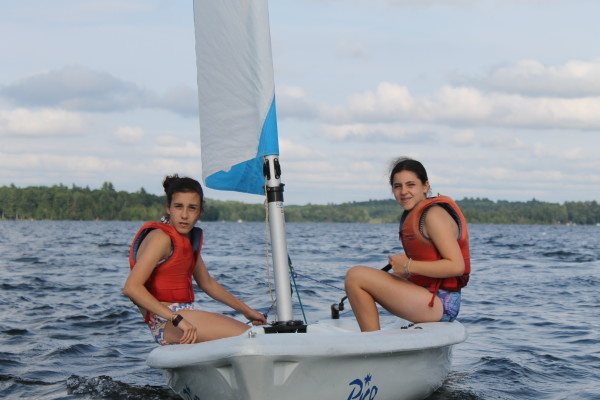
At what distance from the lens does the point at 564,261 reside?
22109 millimetres

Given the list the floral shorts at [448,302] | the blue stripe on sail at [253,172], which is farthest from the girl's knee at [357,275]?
the blue stripe on sail at [253,172]

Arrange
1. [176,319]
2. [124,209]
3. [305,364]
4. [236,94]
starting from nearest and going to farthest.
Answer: [305,364]
[176,319]
[236,94]
[124,209]

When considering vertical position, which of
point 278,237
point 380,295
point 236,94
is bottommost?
point 380,295

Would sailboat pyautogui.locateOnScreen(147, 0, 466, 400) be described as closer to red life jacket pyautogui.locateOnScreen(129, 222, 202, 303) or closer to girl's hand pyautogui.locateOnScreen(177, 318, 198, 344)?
girl's hand pyautogui.locateOnScreen(177, 318, 198, 344)

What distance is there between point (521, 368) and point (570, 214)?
143 m

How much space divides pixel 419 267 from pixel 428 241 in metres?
0.30

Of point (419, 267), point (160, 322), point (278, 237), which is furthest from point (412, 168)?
point (160, 322)

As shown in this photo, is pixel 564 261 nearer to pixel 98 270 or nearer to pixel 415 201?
pixel 98 270

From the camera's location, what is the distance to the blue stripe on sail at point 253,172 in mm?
5082

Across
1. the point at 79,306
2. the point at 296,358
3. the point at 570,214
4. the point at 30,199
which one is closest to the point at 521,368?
the point at 296,358

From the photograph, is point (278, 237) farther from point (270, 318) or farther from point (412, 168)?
point (270, 318)

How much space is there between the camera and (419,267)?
4723 mm

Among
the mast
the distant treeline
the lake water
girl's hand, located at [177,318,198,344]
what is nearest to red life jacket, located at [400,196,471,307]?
the mast

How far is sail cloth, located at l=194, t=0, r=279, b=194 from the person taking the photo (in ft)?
16.7
